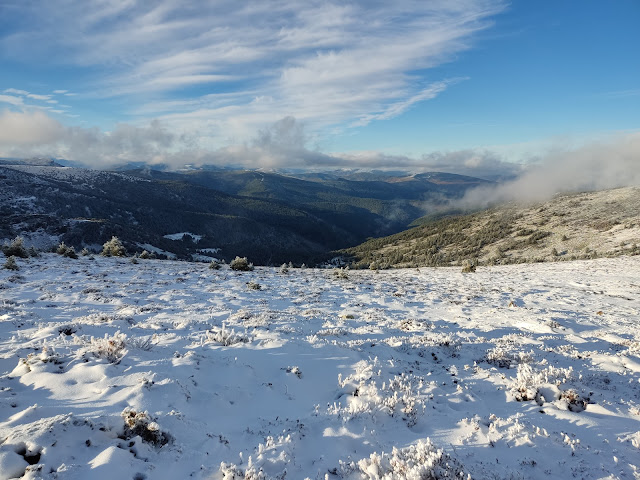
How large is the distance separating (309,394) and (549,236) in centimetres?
5421

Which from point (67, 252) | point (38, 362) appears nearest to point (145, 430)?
point (38, 362)

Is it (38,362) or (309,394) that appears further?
(309,394)

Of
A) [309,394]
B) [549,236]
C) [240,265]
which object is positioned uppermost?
[309,394]

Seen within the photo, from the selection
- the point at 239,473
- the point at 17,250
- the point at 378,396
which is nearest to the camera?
the point at 239,473

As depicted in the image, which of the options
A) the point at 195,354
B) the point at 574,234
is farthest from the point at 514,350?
the point at 574,234

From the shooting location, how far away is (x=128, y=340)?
6.56 meters

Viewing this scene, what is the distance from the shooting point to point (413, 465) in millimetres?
3674

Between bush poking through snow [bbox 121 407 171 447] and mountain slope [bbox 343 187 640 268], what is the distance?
3008 cm

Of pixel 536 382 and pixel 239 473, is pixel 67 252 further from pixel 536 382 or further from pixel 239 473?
pixel 536 382

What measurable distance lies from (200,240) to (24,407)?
135839 mm

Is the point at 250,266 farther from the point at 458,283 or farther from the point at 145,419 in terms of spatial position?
the point at 145,419

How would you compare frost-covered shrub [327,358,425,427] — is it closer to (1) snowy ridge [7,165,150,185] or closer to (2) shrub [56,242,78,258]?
(2) shrub [56,242,78,258]

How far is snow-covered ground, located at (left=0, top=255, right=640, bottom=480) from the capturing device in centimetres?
371

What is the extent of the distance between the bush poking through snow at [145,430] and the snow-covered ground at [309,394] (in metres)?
0.01
